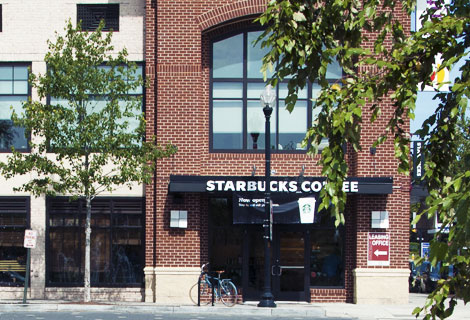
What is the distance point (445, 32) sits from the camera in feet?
15.8

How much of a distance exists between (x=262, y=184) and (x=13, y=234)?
292 inches

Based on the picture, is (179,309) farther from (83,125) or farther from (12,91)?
(12,91)

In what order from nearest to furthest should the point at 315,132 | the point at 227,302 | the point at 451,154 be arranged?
1. the point at 315,132
2. the point at 451,154
3. the point at 227,302

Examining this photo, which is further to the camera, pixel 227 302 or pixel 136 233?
pixel 136 233

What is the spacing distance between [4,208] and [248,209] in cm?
714

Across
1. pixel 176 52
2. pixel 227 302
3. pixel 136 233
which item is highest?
pixel 176 52

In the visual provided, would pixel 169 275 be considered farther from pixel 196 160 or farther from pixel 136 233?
pixel 196 160

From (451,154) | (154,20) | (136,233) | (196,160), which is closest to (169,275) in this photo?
(136,233)

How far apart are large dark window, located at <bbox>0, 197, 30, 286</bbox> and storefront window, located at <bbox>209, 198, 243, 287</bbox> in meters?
5.47

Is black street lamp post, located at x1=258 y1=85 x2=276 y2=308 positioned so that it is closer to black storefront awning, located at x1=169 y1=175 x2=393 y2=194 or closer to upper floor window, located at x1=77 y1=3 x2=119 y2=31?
black storefront awning, located at x1=169 y1=175 x2=393 y2=194

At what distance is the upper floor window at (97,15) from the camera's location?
77.4 feet

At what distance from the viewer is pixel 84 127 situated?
69.1 ft

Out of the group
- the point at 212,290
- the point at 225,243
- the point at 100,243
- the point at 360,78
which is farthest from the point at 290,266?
the point at 360,78

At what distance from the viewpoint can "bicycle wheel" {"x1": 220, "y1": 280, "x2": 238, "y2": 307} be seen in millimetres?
21328
